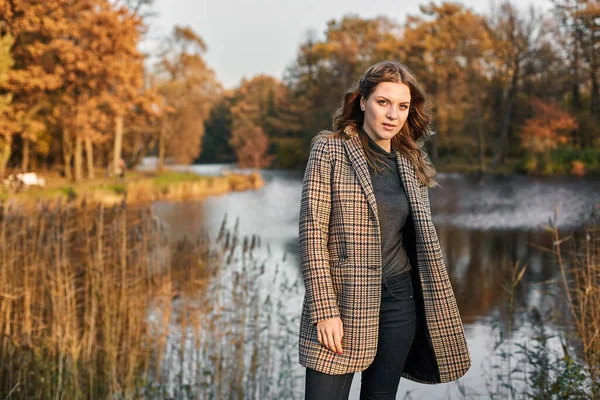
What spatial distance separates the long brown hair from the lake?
4.12 ft

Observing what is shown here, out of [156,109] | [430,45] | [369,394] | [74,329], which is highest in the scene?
[430,45]

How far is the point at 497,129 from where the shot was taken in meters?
36.1

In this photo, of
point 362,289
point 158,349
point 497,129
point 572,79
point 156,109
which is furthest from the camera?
point 497,129

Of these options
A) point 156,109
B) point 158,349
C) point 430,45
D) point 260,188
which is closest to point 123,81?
point 156,109

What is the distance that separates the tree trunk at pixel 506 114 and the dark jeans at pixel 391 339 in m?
34.2

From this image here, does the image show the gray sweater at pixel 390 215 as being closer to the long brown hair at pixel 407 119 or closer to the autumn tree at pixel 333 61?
the long brown hair at pixel 407 119

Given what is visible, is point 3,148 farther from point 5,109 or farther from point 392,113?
point 392,113

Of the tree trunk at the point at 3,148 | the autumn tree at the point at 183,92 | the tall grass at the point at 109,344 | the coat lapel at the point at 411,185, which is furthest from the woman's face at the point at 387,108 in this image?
the autumn tree at the point at 183,92

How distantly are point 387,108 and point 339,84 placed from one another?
1744 inches

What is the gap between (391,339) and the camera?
2004 mm

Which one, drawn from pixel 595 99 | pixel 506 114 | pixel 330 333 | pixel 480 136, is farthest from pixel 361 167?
pixel 595 99

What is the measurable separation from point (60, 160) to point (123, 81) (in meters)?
9.13

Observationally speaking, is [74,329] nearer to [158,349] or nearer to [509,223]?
[158,349]

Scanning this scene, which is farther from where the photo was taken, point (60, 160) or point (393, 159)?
point (60, 160)
